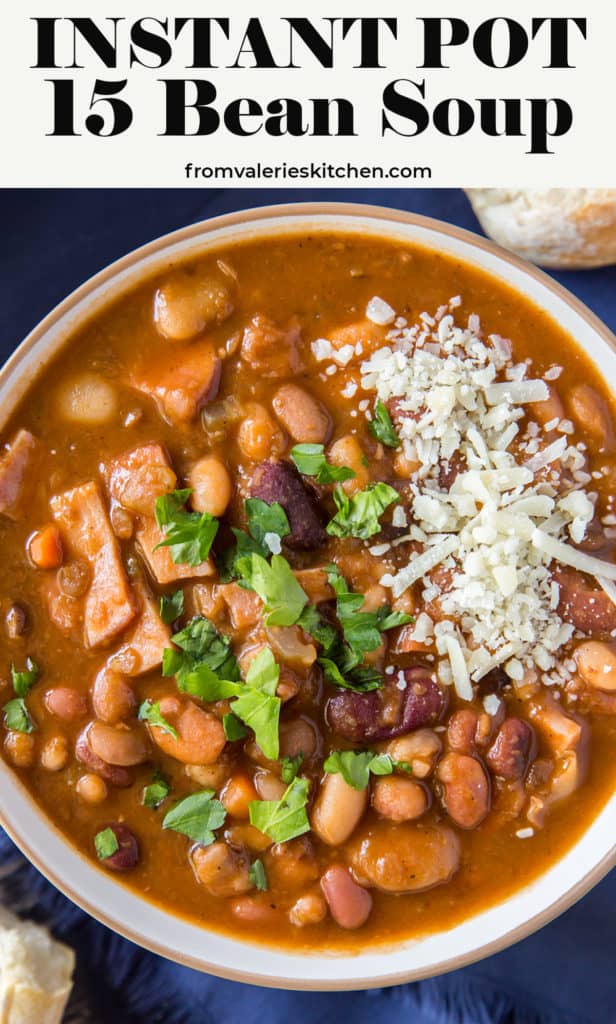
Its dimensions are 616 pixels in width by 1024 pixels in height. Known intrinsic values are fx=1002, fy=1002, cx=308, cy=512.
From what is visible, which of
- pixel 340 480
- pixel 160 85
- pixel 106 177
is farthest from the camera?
pixel 106 177

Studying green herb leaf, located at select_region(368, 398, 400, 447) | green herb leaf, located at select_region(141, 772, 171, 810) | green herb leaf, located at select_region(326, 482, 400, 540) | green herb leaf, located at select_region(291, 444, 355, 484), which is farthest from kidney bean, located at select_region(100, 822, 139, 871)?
green herb leaf, located at select_region(368, 398, 400, 447)

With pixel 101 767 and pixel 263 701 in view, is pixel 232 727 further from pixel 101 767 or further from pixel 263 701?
pixel 101 767

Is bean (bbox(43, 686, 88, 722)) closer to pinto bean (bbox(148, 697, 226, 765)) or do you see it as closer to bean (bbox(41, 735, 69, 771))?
bean (bbox(41, 735, 69, 771))

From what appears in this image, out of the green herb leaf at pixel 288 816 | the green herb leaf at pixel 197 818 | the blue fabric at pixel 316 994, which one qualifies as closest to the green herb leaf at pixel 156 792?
the green herb leaf at pixel 197 818

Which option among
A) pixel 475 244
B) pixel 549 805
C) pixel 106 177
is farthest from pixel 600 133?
pixel 549 805

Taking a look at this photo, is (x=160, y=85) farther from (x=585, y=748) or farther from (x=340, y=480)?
(x=585, y=748)

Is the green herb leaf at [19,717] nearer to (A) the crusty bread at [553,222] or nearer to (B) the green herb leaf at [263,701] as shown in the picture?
(B) the green herb leaf at [263,701]
